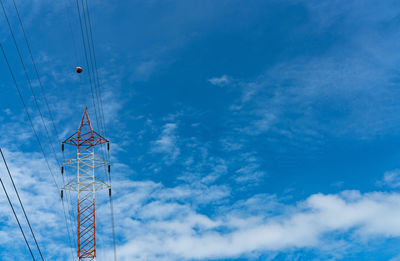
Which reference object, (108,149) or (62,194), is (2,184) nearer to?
(62,194)

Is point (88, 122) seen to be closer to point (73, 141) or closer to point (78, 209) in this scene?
point (73, 141)

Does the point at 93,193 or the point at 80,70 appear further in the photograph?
the point at 93,193

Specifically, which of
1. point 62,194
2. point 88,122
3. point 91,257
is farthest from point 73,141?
point 91,257

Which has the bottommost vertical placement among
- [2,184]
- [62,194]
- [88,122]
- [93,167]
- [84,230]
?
[2,184]

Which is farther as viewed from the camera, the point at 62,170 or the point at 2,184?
the point at 62,170

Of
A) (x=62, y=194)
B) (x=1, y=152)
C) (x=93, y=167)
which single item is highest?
(x=93, y=167)

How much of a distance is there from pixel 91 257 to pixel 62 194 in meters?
11.3

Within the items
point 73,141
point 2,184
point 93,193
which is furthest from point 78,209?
point 2,184

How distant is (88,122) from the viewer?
211 ft

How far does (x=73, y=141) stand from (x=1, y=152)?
1519 inches

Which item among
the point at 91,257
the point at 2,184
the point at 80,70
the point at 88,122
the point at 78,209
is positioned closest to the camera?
the point at 2,184

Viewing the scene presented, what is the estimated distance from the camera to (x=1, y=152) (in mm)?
23328

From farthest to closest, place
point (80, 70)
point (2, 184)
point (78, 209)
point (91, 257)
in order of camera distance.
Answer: point (78, 209), point (91, 257), point (80, 70), point (2, 184)

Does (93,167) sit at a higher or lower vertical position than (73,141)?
lower
